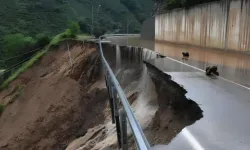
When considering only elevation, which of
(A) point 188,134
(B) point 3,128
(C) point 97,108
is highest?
(A) point 188,134

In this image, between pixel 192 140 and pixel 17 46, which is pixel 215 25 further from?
pixel 17 46

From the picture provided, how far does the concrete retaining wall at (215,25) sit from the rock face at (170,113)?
7.44m

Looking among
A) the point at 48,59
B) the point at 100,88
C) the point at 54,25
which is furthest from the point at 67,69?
the point at 54,25

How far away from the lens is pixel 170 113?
6.47 meters

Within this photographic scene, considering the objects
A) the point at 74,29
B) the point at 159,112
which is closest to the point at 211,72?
the point at 159,112

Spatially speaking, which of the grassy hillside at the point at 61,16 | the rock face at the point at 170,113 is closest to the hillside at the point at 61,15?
the grassy hillside at the point at 61,16

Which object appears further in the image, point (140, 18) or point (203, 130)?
point (140, 18)

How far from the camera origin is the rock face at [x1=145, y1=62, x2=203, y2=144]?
17.9 ft

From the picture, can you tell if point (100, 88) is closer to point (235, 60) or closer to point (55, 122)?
point (55, 122)

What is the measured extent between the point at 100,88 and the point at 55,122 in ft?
12.1

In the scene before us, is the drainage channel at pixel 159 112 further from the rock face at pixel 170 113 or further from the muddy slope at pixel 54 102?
the muddy slope at pixel 54 102

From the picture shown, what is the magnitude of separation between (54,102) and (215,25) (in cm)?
1222

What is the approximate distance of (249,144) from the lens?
412cm

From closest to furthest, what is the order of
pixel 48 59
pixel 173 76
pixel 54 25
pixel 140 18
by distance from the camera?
pixel 173 76 < pixel 48 59 < pixel 54 25 < pixel 140 18
